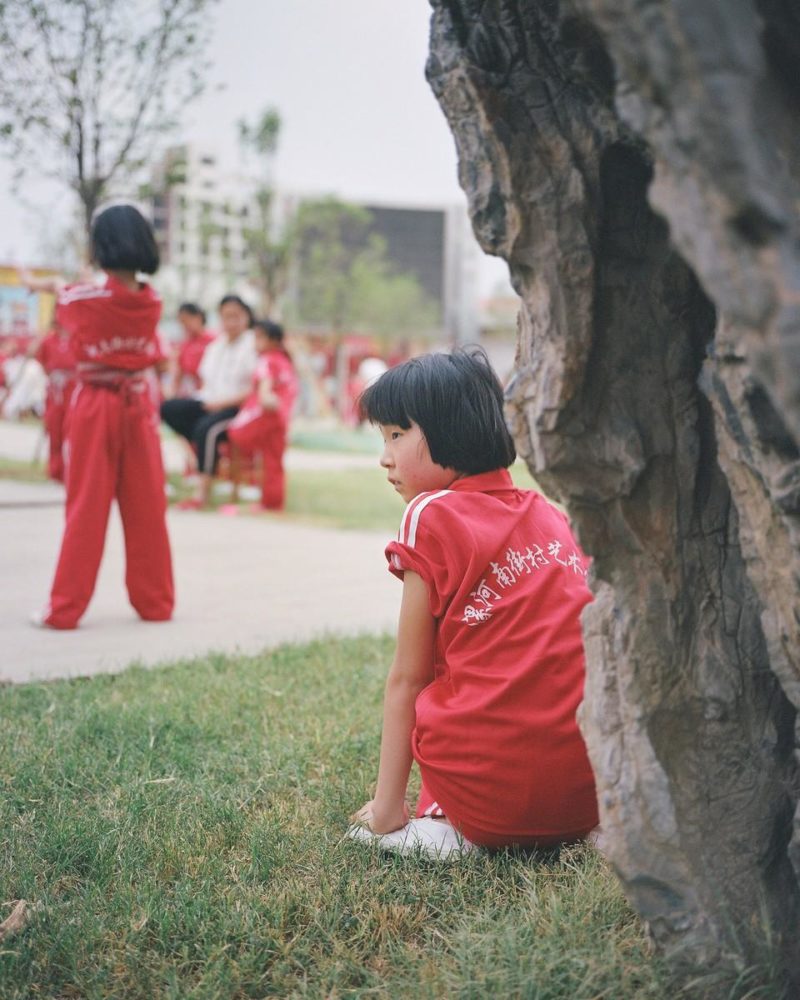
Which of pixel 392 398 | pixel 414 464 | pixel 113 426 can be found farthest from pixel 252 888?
pixel 113 426

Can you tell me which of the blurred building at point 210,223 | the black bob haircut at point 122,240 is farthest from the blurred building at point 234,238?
the black bob haircut at point 122,240

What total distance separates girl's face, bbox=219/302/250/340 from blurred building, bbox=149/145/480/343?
1952 mm

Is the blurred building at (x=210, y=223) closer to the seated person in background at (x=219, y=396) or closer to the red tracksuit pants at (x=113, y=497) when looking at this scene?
the seated person in background at (x=219, y=396)

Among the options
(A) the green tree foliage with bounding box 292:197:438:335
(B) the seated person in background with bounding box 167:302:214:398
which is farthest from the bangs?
(A) the green tree foliage with bounding box 292:197:438:335

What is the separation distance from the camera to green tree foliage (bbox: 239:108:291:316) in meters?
22.6

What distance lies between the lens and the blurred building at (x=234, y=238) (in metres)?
22.0

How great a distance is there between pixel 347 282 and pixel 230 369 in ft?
101

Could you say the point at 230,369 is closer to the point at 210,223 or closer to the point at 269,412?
the point at 269,412

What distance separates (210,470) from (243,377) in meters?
0.87

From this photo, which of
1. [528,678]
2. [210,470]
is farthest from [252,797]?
[210,470]

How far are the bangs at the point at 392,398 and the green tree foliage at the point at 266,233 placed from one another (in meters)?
21.2

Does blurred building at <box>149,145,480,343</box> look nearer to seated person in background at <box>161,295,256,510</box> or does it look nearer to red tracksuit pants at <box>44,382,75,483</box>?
seated person in background at <box>161,295,256,510</box>

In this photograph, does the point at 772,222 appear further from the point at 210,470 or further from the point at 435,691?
the point at 210,470

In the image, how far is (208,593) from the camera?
623cm
